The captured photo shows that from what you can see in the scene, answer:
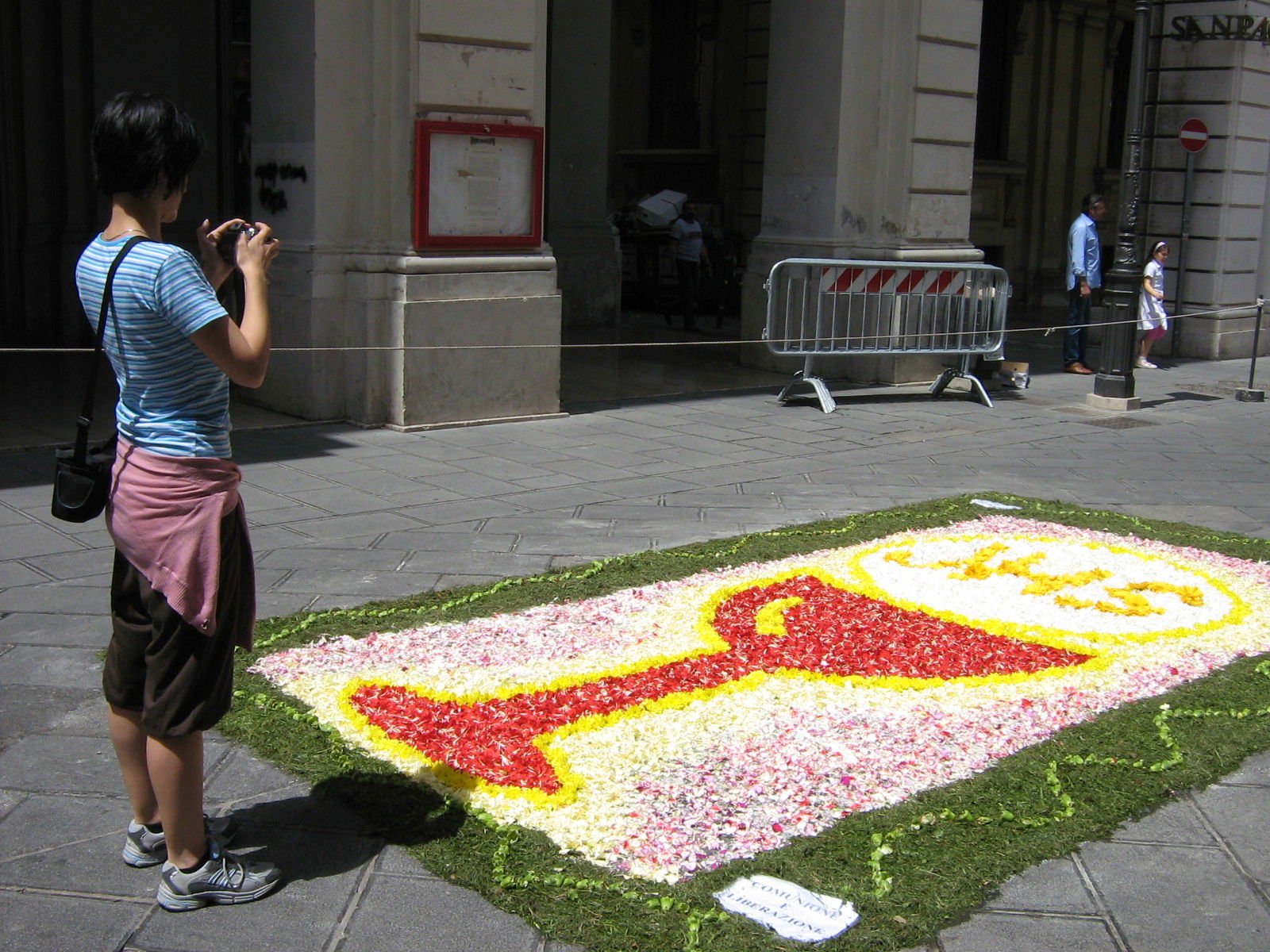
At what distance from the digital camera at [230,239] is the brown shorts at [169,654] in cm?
61

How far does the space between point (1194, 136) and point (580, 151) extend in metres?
6.94

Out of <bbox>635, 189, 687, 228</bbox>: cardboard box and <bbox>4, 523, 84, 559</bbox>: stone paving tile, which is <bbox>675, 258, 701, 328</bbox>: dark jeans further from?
<bbox>4, 523, 84, 559</bbox>: stone paving tile

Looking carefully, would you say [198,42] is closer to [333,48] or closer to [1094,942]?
[333,48]

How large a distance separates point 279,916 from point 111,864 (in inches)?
20.1

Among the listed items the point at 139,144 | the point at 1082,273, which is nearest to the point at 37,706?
the point at 139,144

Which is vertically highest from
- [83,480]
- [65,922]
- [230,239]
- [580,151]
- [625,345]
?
[580,151]

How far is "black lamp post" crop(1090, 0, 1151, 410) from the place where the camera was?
11625 mm

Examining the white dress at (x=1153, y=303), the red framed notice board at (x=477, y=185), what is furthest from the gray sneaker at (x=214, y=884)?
the white dress at (x=1153, y=303)

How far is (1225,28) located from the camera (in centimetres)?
1575

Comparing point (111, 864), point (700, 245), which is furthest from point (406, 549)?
point (700, 245)

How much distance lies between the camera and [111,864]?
3.42 m

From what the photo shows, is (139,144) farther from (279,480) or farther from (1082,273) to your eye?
(1082,273)

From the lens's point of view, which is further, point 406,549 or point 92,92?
point 92,92

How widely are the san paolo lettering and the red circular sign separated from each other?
3.14 ft
